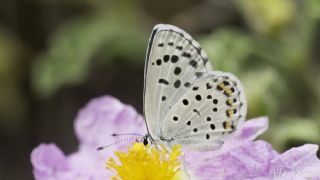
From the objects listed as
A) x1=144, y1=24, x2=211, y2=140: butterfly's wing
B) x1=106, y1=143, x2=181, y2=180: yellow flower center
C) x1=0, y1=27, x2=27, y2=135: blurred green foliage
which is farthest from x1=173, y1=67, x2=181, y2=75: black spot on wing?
x1=0, y1=27, x2=27, y2=135: blurred green foliage

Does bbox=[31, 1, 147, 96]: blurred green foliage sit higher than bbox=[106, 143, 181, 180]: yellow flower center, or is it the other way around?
bbox=[31, 1, 147, 96]: blurred green foliage

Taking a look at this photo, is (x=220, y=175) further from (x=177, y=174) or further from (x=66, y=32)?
(x=66, y=32)

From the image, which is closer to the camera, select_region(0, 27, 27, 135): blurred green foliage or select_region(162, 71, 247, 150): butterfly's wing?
select_region(162, 71, 247, 150): butterfly's wing

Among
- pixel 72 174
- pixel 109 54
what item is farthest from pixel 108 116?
pixel 109 54

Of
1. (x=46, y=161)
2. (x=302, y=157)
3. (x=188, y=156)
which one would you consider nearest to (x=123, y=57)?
(x=46, y=161)

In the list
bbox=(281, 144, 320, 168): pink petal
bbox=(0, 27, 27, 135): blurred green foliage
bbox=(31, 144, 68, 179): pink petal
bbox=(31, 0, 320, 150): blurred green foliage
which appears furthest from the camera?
bbox=(0, 27, 27, 135): blurred green foliage

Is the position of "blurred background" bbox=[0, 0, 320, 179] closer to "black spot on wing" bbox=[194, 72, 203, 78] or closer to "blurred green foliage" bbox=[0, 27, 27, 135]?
"blurred green foliage" bbox=[0, 27, 27, 135]
